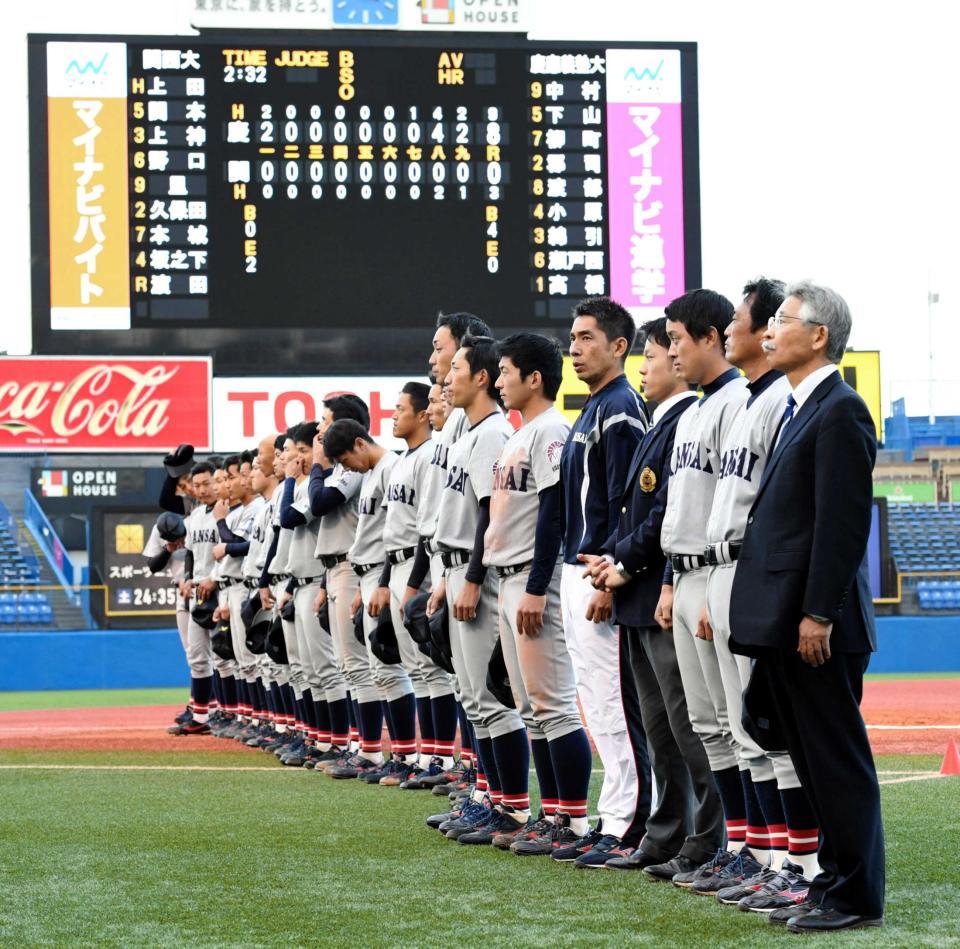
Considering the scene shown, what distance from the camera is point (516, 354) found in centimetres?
578

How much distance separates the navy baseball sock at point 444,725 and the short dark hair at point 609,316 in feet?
9.80

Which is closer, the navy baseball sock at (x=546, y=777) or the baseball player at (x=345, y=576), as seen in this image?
the navy baseball sock at (x=546, y=777)

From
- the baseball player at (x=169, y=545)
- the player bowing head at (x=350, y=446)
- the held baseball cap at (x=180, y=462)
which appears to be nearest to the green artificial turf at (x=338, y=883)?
the player bowing head at (x=350, y=446)

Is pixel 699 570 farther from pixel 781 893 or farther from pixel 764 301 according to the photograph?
pixel 781 893

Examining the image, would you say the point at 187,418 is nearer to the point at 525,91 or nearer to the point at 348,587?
the point at 525,91

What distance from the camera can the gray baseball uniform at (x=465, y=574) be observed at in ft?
19.7

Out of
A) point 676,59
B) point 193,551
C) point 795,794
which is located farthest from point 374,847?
point 676,59

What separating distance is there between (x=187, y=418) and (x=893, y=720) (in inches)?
489

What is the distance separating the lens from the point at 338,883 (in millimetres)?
4949

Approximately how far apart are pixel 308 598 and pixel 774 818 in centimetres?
533

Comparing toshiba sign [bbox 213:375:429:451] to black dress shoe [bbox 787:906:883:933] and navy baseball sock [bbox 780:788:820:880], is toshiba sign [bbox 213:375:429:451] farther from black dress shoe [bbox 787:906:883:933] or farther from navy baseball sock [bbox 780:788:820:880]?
black dress shoe [bbox 787:906:883:933]

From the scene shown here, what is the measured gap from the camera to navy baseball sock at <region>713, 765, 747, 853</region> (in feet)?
15.3

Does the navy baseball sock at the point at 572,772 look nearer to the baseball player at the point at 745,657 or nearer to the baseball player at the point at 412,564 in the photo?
the baseball player at the point at 745,657

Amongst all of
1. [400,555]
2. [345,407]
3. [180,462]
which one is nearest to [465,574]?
[400,555]
